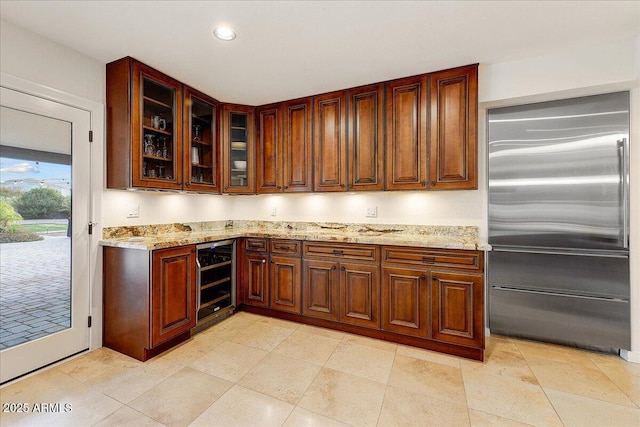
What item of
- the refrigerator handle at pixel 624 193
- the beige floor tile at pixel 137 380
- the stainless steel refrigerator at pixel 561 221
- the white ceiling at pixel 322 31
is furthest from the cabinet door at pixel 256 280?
the refrigerator handle at pixel 624 193

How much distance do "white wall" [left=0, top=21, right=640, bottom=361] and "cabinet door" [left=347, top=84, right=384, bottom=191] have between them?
359mm

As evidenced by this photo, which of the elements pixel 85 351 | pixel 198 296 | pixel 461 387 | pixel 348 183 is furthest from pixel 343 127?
pixel 85 351

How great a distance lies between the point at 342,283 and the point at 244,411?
1359mm

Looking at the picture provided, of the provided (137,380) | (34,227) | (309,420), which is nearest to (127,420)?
(137,380)

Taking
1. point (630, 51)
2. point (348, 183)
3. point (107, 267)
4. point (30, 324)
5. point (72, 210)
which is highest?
point (630, 51)

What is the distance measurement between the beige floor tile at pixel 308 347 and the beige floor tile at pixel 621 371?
2.01 meters

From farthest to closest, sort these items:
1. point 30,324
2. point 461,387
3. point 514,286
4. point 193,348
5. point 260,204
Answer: point 260,204 < point 514,286 < point 193,348 < point 30,324 < point 461,387

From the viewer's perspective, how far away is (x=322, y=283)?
9.51ft

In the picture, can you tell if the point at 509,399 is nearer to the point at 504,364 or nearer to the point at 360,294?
the point at 504,364

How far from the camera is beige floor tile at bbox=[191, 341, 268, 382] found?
2.13 metres

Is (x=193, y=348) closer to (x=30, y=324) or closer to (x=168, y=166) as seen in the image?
(x=30, y=324)

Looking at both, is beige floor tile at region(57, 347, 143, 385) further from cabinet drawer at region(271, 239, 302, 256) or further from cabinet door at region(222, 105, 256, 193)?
cabinet door at region(222, 105, 256, 193)

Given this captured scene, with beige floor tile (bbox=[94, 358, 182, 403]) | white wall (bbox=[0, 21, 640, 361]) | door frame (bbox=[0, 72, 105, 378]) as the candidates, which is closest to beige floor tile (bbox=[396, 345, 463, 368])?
white wall (bbox=[0, 21, 640, 361])

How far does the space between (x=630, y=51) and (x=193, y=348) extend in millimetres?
4216
